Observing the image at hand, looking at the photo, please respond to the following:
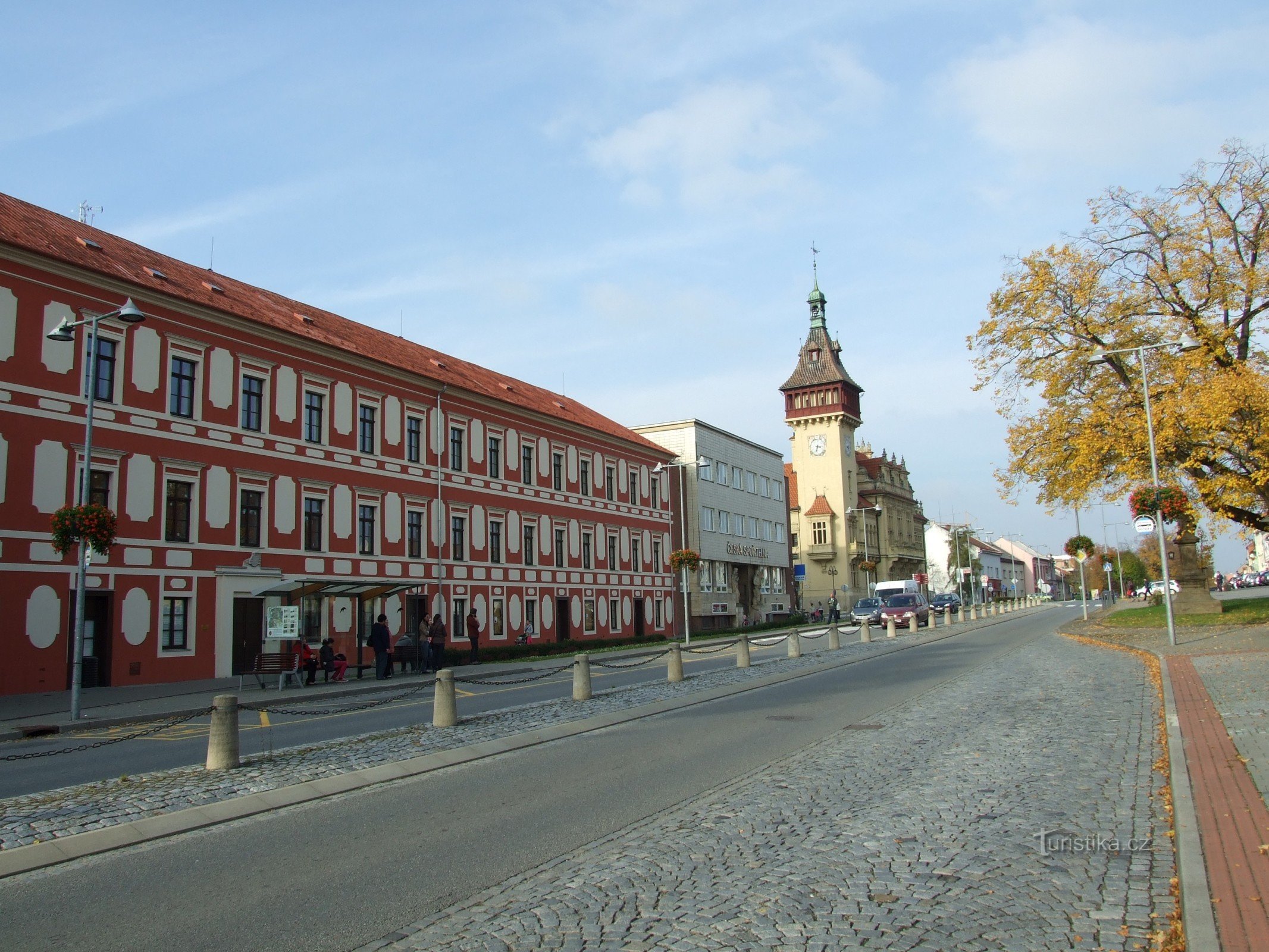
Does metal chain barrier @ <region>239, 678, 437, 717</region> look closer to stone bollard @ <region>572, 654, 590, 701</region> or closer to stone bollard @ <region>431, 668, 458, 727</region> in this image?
stone bollard @ <region>431, 668, 458, 727</region>

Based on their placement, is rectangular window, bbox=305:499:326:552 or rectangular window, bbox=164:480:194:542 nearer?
rectangular window, bbox=164:480:194:542

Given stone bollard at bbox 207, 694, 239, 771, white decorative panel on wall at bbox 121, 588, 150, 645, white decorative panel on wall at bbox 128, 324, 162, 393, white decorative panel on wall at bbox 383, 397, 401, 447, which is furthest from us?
white decorative panel on wall at bbox 383, 397, 401, 447

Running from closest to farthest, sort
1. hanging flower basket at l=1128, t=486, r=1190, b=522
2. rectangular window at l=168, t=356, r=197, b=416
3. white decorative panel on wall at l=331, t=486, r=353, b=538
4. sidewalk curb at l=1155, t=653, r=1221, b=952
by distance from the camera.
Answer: sidewalk curb at l=1155, t=653, r=1221, b=952
hanging flower basket at l=1128, t=486, r=1190, b=522
rectangular window at l=168, t=356, r=197, b=416
white decorative panel on wall at l=331, t=486, r=353, b=538

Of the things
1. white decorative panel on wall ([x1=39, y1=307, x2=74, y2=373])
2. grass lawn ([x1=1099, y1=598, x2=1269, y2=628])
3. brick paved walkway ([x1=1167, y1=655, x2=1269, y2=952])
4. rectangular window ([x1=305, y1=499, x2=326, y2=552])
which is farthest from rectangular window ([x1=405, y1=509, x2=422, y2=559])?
brick paved walkway ([x1=1167, y1=655, x2=1269, y2=952])

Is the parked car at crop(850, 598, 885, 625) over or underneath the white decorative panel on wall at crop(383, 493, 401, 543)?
underneath

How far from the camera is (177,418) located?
29844 mm

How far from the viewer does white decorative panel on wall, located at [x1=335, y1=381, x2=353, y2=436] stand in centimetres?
3603

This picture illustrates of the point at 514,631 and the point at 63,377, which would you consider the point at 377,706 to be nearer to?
the point at 63,377

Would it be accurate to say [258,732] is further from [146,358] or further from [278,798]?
[146,358]

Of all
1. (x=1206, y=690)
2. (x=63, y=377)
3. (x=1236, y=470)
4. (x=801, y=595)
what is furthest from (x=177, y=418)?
(x=801, y=595)

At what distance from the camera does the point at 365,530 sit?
3678cm

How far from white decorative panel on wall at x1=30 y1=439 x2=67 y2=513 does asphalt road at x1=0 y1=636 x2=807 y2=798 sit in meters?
7.62

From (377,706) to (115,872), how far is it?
41.2 feet

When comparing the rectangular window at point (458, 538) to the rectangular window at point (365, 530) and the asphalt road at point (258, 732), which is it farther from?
the asphalt road at point (258, 732)
